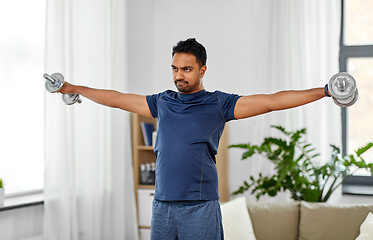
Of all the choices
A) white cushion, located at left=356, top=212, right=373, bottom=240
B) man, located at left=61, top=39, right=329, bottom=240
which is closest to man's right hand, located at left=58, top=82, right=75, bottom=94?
man, located at left=61, top=39, right=329, bottom=240

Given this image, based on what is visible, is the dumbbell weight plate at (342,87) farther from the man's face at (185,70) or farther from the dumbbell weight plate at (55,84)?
the dumbbell weight plate at (55,84)

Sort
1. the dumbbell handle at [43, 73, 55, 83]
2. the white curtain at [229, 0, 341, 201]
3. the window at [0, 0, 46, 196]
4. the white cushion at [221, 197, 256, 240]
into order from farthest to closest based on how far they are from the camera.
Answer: the white curtain at [229, 0, 341, 201] < the window at [0, 0, 46, 196] < the white cushion at [221, 197, 256, 240] < the dumbbell handle at [43, 73, 55, 83]

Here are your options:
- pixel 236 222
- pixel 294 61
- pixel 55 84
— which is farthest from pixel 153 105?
pixel 294 61

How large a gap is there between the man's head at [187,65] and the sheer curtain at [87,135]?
1488 millimetres

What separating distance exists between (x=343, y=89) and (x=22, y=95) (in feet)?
7.00

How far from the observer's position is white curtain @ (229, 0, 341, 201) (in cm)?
373

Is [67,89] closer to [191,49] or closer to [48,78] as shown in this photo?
[48,78]

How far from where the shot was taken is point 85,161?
347 cm

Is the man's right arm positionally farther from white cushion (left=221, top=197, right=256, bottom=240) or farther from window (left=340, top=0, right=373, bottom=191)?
window (left=340, top=0, right=373, bottom=191)

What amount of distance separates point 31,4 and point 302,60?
1.97 meters

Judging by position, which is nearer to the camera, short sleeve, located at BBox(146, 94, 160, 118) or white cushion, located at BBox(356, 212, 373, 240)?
short sleeve, located at BBox(146, 94, 160, 118)

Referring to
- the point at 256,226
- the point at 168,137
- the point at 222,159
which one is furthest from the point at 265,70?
the point at 168,137

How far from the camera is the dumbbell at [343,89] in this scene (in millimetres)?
1600

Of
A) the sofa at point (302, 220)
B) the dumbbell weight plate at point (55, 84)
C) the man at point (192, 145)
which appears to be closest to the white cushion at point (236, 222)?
the sofa at point (302, 220)
